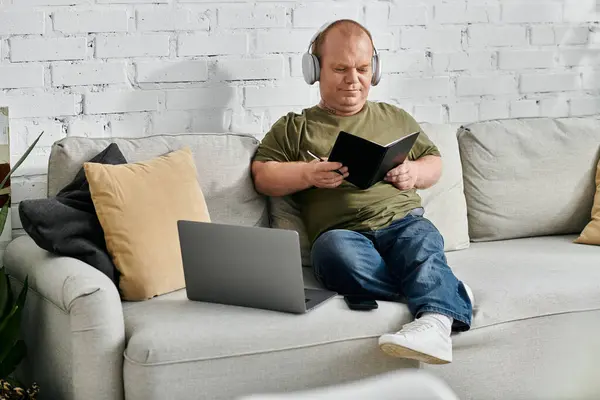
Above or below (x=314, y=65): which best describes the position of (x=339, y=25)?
above

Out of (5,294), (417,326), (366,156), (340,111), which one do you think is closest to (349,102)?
(340,111)

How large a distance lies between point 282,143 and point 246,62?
1.43ft

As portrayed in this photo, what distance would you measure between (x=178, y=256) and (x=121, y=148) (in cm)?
43

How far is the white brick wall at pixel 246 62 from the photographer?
2.84m

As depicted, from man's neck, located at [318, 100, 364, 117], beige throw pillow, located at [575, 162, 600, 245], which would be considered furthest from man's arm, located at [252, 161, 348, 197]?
beige throw pillow, located at [575, 162, 600, 245]

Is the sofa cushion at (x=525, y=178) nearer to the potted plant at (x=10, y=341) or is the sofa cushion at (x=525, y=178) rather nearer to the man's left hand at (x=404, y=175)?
the man's left hand at (x=404, y=175)

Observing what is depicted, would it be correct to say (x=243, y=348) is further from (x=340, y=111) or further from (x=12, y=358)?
(x=340, y=111)

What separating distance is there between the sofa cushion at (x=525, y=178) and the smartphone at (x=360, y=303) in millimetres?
853

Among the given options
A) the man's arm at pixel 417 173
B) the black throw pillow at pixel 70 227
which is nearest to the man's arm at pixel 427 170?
the man's arm at pixel 417 173

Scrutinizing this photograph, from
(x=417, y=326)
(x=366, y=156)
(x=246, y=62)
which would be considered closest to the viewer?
(x=417, y=326)

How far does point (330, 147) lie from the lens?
2.76 meters

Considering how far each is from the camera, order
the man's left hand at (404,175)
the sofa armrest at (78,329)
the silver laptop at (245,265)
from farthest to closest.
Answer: the man's left hand at (404,175)
the silver laptop at (245,265)
the sofa armrest at (78,329)

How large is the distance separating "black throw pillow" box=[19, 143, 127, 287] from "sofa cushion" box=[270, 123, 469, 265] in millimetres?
634

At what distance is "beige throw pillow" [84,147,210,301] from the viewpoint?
2.36 metres
